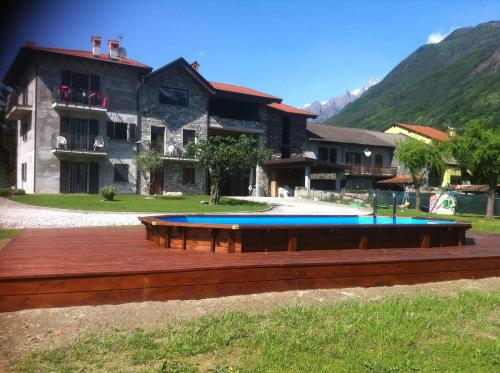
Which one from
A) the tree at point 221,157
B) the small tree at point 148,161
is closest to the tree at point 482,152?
the tree at point 221,157

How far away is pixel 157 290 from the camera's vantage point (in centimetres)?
490

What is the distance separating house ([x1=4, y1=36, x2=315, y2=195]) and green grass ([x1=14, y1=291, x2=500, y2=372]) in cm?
2362

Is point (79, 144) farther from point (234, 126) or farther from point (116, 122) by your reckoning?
point (234, 126)

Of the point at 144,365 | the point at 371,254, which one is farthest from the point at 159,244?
the point at 144,365

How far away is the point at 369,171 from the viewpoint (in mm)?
44344

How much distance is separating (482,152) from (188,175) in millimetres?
19905

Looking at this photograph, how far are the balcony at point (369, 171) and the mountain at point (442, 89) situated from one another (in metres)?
28.8

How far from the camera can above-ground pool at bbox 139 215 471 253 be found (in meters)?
6.54

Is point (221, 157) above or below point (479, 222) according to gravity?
above

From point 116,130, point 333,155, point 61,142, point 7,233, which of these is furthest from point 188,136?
point 7,233

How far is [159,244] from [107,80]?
24652mm

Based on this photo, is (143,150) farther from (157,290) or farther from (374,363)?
(374,363)

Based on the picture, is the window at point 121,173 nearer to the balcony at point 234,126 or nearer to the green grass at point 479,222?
the balcony at point 234,126

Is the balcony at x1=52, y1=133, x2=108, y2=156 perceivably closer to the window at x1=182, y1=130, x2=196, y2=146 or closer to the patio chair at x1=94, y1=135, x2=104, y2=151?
the patio chair at x1=94, y1=135, x2=104, y2=151
